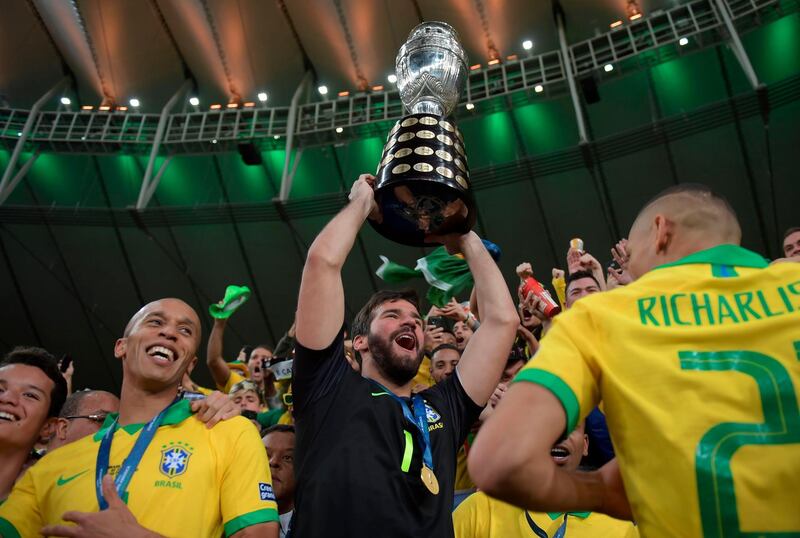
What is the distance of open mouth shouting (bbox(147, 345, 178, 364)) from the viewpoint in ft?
8.98

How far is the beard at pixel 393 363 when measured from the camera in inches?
105

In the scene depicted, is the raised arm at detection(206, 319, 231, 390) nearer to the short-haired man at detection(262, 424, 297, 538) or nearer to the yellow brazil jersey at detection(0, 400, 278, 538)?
the short-haired man at detection(262, 424, 297, 538)

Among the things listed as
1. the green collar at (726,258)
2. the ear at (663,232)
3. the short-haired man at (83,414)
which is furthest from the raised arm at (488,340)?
the short-haired man at (83,414)

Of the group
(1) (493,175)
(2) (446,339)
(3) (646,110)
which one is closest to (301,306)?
(2) (446,339)

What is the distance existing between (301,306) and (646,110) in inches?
546

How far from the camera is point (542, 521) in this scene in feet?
9.71

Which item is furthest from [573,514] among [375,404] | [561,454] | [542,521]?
[375,404]

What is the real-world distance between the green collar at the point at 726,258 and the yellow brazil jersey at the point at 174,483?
1712mm

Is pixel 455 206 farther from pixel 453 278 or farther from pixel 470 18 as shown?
pixel 470 18

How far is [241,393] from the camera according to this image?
17.9 ft

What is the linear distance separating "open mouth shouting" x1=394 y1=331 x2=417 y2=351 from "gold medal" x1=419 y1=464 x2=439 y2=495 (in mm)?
638

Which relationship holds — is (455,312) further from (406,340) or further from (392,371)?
(392,371)

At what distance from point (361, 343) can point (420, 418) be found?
0.64 meters

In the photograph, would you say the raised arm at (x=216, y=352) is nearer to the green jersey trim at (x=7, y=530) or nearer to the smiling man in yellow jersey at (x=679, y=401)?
the green jersey trim at (x=7, y=530)
